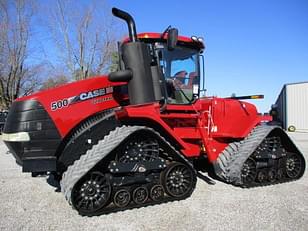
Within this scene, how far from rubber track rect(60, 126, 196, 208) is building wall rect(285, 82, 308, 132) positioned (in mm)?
26487

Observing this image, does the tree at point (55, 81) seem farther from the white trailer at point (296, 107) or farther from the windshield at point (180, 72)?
the windshield at point (180, 72)

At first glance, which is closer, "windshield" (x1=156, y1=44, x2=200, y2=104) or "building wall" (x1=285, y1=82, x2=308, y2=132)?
"windshield" (x1=156, y1=44, x2=200, y2=104)

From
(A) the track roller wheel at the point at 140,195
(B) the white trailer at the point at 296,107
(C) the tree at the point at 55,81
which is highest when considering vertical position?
(A) the track roller wheel at the point at 140,195

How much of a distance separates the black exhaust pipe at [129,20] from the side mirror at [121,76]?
1.89 feet

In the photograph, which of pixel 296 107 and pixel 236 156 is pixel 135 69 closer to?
pixel 236 156

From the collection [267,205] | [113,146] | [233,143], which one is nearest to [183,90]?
[233,143]

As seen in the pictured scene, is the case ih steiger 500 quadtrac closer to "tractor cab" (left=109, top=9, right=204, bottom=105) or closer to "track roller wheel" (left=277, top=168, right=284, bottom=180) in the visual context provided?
"tractor cab" (left=109, top=9, right=204, bottom=105)

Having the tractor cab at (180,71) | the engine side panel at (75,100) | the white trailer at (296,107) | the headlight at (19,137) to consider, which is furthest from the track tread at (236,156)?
the white trailer at (296,107)

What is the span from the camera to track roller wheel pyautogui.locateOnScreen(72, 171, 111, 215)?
464 centimetres

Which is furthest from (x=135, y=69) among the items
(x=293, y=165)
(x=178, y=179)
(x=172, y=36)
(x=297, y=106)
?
(x=297, y=106)

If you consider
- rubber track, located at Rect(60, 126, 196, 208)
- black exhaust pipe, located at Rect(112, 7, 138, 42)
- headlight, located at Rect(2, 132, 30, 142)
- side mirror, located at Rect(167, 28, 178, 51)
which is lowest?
rubber track, located at Rect(60, 126, 196, 208)

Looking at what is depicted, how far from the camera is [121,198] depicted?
4934 millimetres

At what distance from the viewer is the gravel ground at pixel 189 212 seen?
438 centimetres

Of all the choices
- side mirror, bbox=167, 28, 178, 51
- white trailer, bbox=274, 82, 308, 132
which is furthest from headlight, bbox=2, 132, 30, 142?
white trailer, bbox=274, 82, 308, 132
